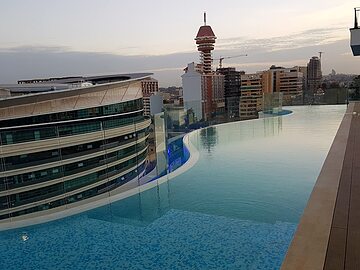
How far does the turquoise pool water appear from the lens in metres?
3.01

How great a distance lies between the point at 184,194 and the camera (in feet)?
15.8

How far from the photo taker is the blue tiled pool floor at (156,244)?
115 inches

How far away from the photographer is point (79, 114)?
2220 cm

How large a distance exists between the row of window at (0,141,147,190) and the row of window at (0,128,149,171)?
0.49ft

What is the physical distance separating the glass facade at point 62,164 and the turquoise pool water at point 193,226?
553mm

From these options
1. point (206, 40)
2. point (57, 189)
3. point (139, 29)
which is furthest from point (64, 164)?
point (206, 40)

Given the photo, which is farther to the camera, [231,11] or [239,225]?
[231,11]

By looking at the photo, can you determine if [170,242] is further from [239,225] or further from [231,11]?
[231,11]

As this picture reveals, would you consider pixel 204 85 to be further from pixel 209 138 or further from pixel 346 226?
pixel 346 226

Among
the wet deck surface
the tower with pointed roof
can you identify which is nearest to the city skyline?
the wet deck surface

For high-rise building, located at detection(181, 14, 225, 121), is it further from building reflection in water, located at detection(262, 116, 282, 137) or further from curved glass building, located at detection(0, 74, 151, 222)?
curved glass building, located at detection(0, 74, 151, 222)

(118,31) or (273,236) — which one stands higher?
(118,31)

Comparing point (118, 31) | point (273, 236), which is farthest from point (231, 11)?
point (273, 236)

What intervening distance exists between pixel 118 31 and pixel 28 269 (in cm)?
1652
